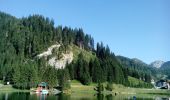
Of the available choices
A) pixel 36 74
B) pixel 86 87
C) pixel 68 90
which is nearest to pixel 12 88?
pixel 36 74

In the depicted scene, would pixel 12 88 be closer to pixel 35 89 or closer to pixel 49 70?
pixel 35 89

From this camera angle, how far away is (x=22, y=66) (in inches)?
7392

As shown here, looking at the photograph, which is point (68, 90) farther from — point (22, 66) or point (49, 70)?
point (22, 66)

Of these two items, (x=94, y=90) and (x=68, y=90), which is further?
(x=94, y=90)

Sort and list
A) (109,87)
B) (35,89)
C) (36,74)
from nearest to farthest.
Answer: (35,89) → (36,74) → (109,87)

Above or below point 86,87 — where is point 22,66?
above

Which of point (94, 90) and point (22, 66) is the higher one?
point (22, 66)

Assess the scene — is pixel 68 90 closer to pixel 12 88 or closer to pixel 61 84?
pixel 61 84

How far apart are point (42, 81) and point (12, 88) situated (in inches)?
797

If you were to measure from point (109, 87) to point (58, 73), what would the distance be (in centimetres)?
3479

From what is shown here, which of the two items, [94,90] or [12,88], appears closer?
[12,88]

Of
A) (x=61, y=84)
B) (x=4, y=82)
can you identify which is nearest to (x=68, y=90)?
(x=61, y=84)

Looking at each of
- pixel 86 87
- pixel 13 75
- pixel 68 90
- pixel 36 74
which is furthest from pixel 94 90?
pixel 13 75

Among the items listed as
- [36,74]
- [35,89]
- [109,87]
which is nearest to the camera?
[35,89]
